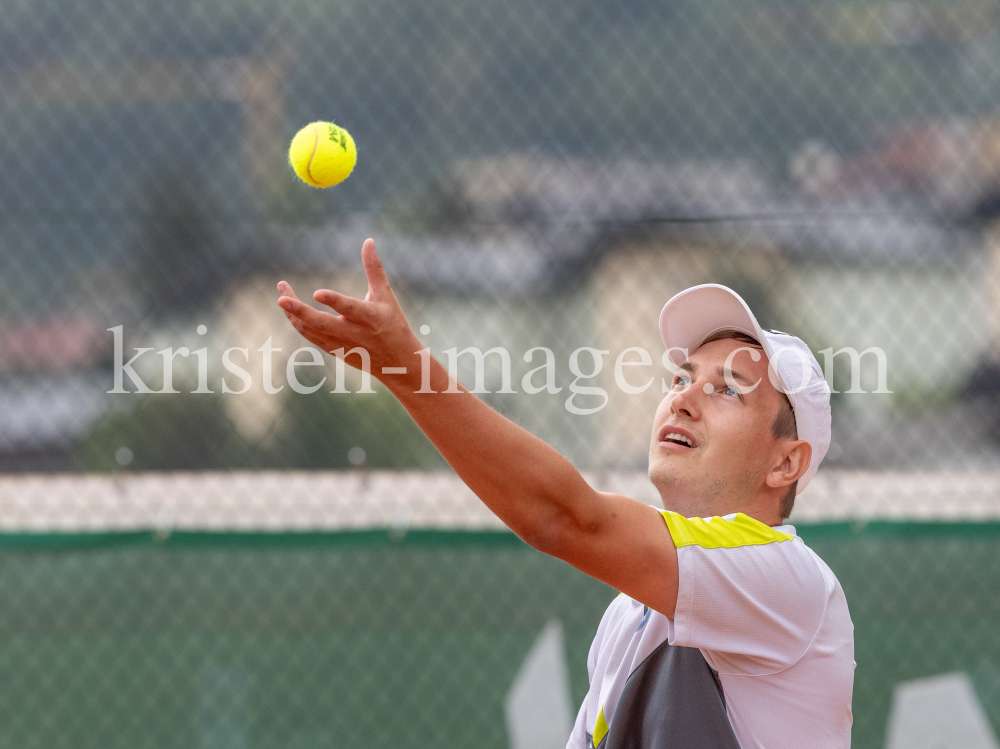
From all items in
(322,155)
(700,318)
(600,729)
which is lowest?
(600,729)

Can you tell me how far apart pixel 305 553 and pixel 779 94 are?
8.49 feet

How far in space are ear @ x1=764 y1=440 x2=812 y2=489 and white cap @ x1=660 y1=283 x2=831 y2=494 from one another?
0.05ft

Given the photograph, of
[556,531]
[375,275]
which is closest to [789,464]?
[556,531]

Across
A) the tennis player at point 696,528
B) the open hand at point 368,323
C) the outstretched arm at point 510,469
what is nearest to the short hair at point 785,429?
the tennis player at point 696,528

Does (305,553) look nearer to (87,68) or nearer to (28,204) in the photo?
(28,204)

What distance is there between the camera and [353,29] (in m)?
3.97

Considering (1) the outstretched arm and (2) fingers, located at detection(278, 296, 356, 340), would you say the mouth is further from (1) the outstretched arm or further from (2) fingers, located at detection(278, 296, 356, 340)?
(2) fingers, located at detection(278, 296, 356, 340)

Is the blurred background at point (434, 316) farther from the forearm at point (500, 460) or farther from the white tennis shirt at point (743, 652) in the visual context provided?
the forearm at point (500, 460)

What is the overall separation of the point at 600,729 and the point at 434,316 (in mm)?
2624

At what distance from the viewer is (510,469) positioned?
1225mm

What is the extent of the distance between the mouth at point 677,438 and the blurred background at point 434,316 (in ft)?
6.46

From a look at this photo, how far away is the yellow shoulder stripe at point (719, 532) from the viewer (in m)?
1.30

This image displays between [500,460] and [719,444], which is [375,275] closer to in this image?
[500,460]

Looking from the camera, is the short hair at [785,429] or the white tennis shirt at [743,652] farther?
the short hair at [785,429]
